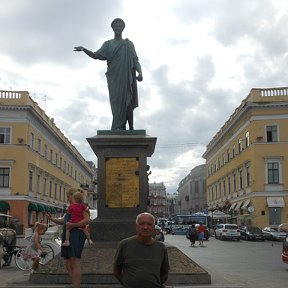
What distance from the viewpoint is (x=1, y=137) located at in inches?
1842

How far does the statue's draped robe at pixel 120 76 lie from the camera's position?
1273 centimetres

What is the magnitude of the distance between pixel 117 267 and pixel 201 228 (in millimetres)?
31070

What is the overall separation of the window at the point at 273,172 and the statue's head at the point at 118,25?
38.1m

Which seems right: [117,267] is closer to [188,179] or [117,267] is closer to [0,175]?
[0,175]

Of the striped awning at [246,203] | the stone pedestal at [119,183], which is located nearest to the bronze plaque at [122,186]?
the stone pedestal at [119,183]

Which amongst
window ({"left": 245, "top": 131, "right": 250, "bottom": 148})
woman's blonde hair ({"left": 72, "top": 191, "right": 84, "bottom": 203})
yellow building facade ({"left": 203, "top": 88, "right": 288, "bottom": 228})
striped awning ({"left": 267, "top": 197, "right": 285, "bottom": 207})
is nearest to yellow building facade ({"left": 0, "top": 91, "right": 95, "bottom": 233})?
yellow building facade ({"left": 203, "top": 88, "right": 288, "bottom": 228})

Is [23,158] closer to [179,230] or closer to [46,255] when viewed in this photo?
→ [179,230]

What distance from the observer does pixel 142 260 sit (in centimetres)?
443

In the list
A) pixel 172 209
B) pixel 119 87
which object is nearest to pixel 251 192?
pixel 119 87

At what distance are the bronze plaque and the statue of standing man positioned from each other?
144cm

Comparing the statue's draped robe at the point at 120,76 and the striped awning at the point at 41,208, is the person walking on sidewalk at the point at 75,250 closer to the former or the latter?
the statue's draped robe at the point at 120,76

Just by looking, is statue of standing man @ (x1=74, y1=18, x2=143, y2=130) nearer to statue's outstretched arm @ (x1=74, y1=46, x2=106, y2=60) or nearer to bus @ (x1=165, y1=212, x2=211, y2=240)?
statue's outstretched arm @ (x1=74, y1=46, x2=106, y2=60)

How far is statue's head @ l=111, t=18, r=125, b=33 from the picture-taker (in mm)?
13102

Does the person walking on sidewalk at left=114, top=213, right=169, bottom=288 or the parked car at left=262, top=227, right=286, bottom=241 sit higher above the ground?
the person walking on sidewalk at left=114, top=213, right=169, bottom=288
